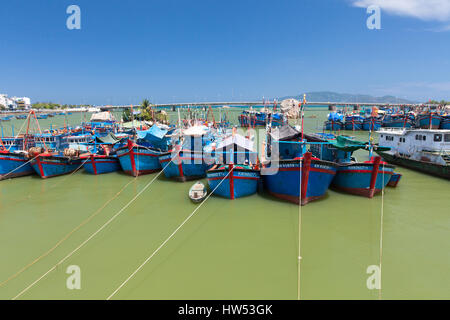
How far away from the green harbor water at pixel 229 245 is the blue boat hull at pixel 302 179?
1.89 ft

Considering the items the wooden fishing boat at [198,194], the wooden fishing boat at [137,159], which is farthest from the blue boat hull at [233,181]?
the wooden fishing boat at [137,159]

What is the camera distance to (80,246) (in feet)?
31.6

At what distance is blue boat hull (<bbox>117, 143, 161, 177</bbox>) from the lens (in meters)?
18.3

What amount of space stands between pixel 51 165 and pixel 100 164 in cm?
351

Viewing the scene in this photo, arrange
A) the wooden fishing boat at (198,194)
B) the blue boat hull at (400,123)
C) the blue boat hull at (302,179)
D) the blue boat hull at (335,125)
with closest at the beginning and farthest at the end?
the blue boat hull at (302,179)
the wooden fishing boat at (198,194)
the blue boat hull at (400,123)
the blue boat hull at (335,125)

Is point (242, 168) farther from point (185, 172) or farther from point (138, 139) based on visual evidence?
point (138, 139)

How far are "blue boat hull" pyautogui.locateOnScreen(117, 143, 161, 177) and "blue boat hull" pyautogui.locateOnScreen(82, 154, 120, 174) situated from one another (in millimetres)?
1406

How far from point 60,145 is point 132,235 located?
699 inches

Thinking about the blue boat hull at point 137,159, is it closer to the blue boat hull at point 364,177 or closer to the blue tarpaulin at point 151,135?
the blue tarpaulin at point 151,135

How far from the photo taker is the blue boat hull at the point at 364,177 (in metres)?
13.0

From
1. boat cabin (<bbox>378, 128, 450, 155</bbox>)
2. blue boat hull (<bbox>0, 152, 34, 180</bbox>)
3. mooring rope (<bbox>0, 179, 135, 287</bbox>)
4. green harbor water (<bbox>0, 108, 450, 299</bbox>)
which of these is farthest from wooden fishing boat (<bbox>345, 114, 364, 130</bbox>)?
blue boat hull (<bbox>0, 152, 34, 180</bbox>)

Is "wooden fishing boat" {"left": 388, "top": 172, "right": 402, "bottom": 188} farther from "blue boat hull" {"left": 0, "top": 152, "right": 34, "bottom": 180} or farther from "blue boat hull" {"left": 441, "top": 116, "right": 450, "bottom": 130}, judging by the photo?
"blue boat hull" {"left": 441, "top": 116, "right": 450, "bottom": 130}

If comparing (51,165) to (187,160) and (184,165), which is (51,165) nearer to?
(184,165)
